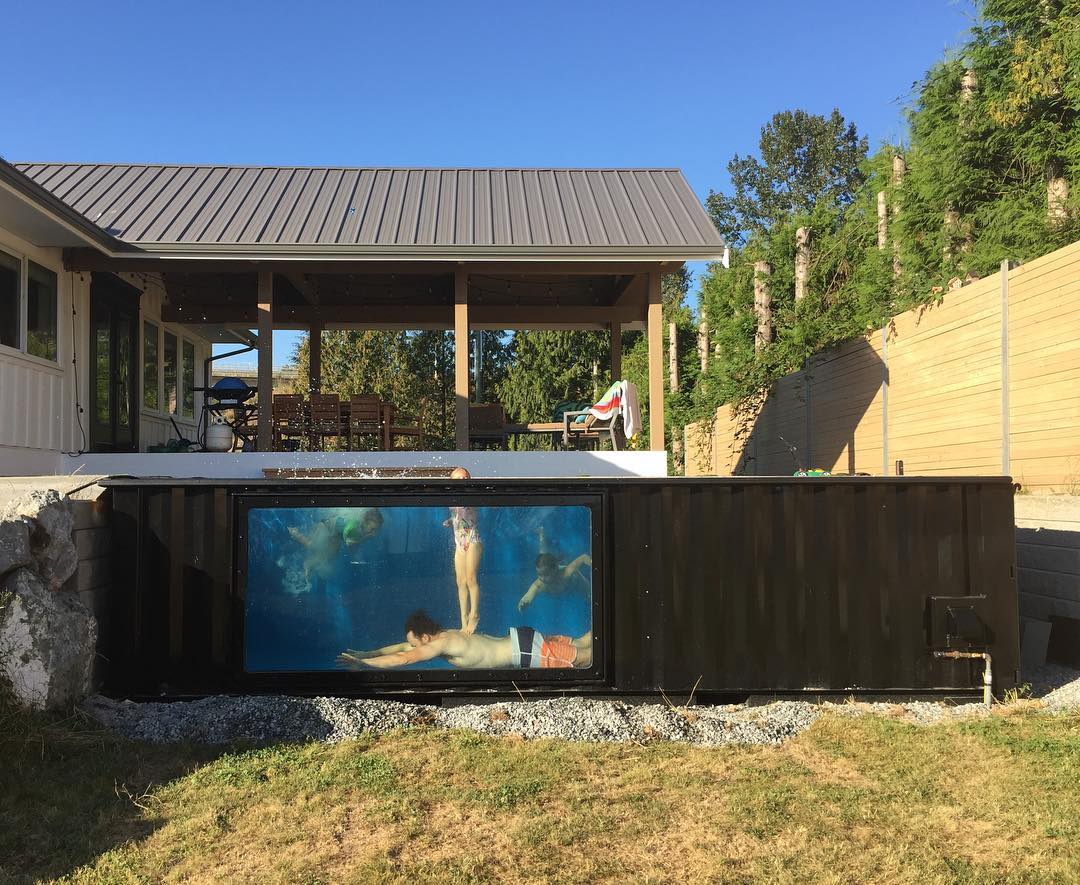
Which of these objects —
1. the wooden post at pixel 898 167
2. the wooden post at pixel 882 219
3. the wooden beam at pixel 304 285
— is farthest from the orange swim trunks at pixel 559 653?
the wooden post at pixel 898 167

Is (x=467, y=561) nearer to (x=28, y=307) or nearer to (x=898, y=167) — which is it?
(x=28, y=307)

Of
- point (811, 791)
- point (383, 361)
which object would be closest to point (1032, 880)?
point (811, 791)

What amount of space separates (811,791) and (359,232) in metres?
7.76

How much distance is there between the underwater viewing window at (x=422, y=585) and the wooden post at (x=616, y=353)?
7.20 m

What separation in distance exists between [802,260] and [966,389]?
6.48m

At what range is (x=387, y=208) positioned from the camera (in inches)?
404

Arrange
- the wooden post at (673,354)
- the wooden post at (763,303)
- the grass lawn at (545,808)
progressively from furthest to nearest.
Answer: the wooden post at (673,354)
the wooden post at (763,303)
the grass lawn at (545,808)

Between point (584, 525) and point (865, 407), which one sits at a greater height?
point (865, 407)

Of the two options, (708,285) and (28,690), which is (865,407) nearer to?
(708,285)

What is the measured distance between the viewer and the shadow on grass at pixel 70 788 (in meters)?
2.91

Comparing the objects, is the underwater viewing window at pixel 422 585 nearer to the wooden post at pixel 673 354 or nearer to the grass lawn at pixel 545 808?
the grass lawn at pixel 545 808

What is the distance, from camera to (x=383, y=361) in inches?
943

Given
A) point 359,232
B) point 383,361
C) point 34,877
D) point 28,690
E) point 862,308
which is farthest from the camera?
point 383,361

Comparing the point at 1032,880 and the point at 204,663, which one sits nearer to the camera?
the point at 1032,880
